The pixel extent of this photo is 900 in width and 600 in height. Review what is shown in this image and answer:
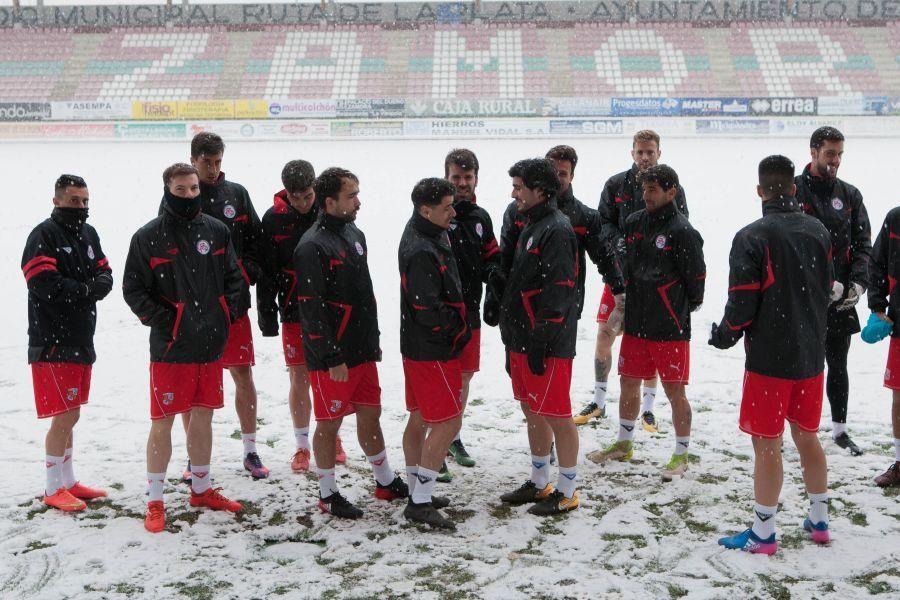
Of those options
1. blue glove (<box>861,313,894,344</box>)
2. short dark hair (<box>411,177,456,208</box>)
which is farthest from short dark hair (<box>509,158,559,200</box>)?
blue glove (<box>861,313,894,344</box>)

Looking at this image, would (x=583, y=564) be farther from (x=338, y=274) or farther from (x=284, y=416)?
(x=284, y=416)

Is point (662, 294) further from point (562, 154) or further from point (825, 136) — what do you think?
point (825, 136)

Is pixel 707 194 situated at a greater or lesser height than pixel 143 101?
lesser

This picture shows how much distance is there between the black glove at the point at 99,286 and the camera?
4246mm

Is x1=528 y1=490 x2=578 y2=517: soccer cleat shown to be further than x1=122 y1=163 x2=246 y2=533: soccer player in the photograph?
Yes

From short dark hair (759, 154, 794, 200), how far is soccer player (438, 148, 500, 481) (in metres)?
1.47

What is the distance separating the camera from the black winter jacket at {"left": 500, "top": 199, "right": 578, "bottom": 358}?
155 inches

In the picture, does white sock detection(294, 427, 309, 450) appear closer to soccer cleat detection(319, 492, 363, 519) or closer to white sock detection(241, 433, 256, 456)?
white sock detection(241, 433, 256, 456)

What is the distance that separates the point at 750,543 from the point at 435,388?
160 cm

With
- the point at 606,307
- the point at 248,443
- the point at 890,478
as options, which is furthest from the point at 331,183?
the point at 890,478

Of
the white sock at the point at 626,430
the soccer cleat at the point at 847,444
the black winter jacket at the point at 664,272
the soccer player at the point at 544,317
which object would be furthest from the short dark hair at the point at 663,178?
the soccer cleat at the point at 847,444

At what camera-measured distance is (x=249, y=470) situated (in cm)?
478

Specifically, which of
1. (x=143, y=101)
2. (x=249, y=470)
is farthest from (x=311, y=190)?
(x=143, y=101)

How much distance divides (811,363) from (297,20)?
33270 millimetres
